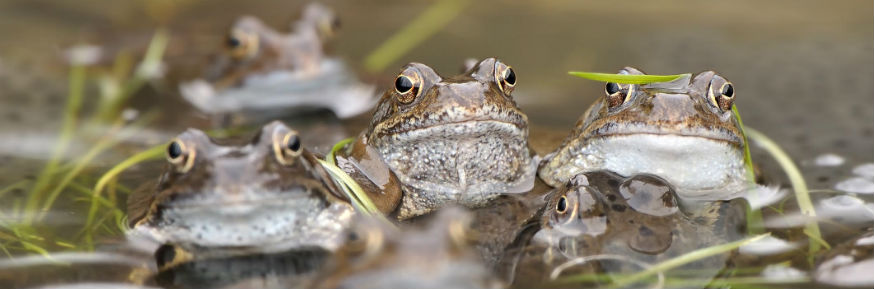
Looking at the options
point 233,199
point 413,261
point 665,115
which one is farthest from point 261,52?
point 413,261

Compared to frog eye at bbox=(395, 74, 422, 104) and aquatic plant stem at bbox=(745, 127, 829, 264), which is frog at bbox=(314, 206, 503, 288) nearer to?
frog eye at bbox=(395, 74, 422, 104)

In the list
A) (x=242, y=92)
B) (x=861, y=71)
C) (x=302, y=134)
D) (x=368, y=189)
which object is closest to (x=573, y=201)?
(x=368, y=189)

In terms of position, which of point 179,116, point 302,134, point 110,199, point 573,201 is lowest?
point 573,201

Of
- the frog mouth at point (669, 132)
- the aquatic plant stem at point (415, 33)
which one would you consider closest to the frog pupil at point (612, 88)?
the frog mouth at point (669, 132)

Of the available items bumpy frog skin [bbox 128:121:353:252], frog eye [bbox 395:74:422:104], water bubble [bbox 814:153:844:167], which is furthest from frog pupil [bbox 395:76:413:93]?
water bubble [bbox 814:153:844:167]

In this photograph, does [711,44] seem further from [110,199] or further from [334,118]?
[110,199]

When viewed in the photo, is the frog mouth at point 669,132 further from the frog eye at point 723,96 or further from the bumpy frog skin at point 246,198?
the bumpy frog skin at point 246,198
